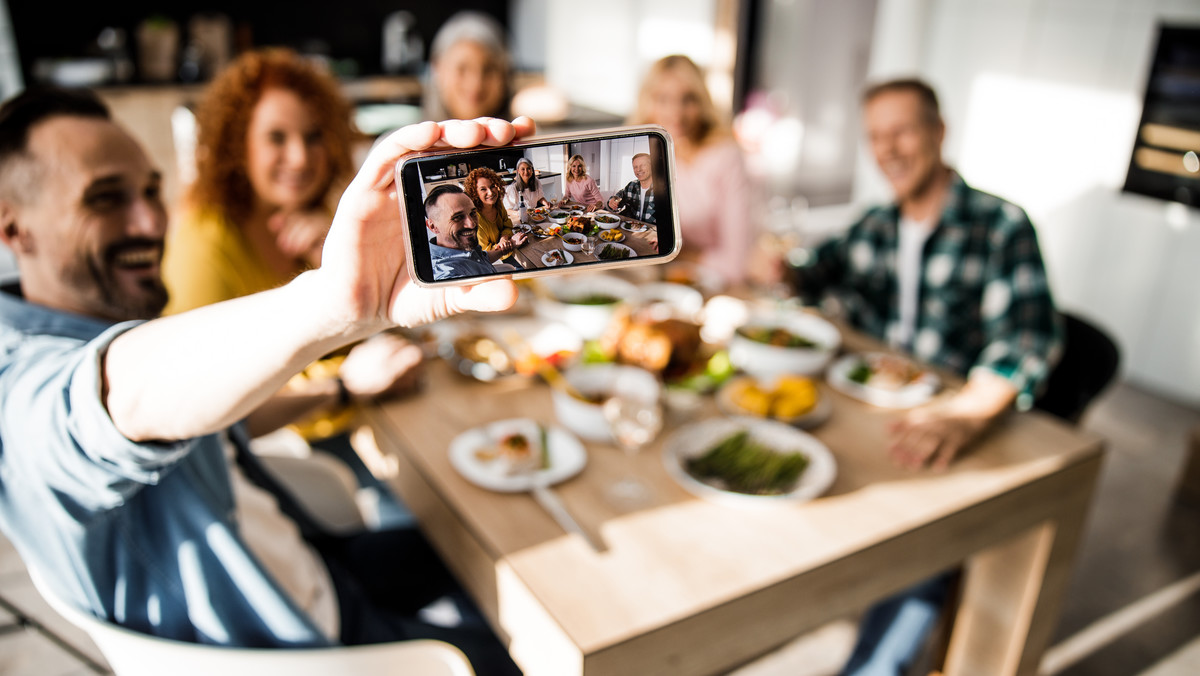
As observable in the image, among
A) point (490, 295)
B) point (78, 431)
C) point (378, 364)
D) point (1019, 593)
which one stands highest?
point (490, 295)

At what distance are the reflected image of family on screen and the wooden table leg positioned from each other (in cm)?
114

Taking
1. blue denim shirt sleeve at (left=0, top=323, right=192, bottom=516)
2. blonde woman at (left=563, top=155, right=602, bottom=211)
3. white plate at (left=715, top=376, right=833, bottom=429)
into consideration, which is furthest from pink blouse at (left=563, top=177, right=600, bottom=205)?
white plate at (left=715, top=376, right=833, bottom=429)

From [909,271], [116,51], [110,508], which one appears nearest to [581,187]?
[110,508]

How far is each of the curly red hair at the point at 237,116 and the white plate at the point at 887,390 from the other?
1427 mm

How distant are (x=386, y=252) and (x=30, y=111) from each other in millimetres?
576

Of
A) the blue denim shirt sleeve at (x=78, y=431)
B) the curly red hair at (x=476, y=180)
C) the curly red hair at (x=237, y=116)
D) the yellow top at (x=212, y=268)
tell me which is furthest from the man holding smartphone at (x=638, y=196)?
the curly red hair at (x=237, y=116)

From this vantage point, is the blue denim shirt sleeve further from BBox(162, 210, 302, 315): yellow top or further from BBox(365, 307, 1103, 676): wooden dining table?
BBox(162, 210, 302, 315): yellow top

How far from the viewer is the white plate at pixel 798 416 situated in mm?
1487

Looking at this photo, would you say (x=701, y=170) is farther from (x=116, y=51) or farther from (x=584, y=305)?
(x=116, y=51)

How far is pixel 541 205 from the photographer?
0.72m

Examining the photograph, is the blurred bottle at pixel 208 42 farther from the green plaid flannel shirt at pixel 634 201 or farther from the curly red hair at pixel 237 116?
the green plaid flannel shirt at pixel 634 201

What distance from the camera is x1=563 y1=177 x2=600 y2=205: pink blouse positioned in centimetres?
71

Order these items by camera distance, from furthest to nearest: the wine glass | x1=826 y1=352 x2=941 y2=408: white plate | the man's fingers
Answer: x1=826 y1=352 x2=941 y2=408: white plate, the wine glass, the man's fingers

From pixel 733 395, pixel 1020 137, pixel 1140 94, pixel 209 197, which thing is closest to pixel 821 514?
pixel 733 395
